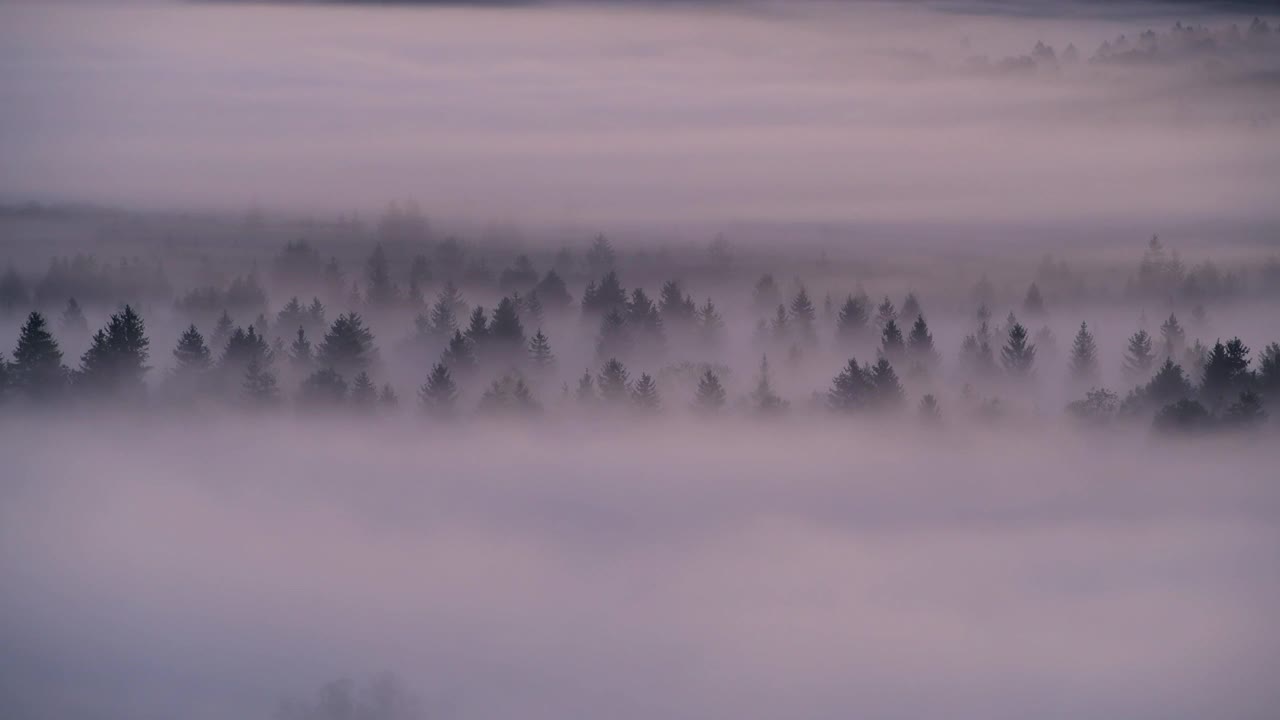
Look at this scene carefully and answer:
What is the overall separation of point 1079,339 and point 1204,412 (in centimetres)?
394

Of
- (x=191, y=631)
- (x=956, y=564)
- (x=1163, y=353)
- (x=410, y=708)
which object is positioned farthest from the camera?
(x=956, y=564)

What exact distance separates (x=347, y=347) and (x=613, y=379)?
709 cm

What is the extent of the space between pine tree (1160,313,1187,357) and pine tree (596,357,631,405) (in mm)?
13679

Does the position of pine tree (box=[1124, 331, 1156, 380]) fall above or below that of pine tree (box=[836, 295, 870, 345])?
below

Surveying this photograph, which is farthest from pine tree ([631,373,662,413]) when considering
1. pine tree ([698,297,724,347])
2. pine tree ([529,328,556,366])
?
pine tree ([529,328,556,366])

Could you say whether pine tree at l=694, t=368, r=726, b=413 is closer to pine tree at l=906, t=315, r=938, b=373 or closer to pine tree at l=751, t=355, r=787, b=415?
pine tree at l=751, t=355, r=787, b=415

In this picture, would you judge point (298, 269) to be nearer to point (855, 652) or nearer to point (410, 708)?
A: point (410, 708)

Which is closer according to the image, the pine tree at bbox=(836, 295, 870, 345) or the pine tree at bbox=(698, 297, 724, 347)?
the pine tree at bbox=(836, 295, 870, 345)

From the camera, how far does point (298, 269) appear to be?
36.9m

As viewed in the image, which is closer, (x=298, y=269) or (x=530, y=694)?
(x=530, y=694)

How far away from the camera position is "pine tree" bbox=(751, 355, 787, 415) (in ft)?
122

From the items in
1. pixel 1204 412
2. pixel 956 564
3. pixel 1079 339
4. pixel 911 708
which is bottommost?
pixel 911 708

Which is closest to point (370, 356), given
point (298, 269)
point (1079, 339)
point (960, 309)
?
point (298, 269)

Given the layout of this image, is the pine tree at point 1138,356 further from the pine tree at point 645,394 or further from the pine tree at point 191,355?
the pine tree at point 191,355
